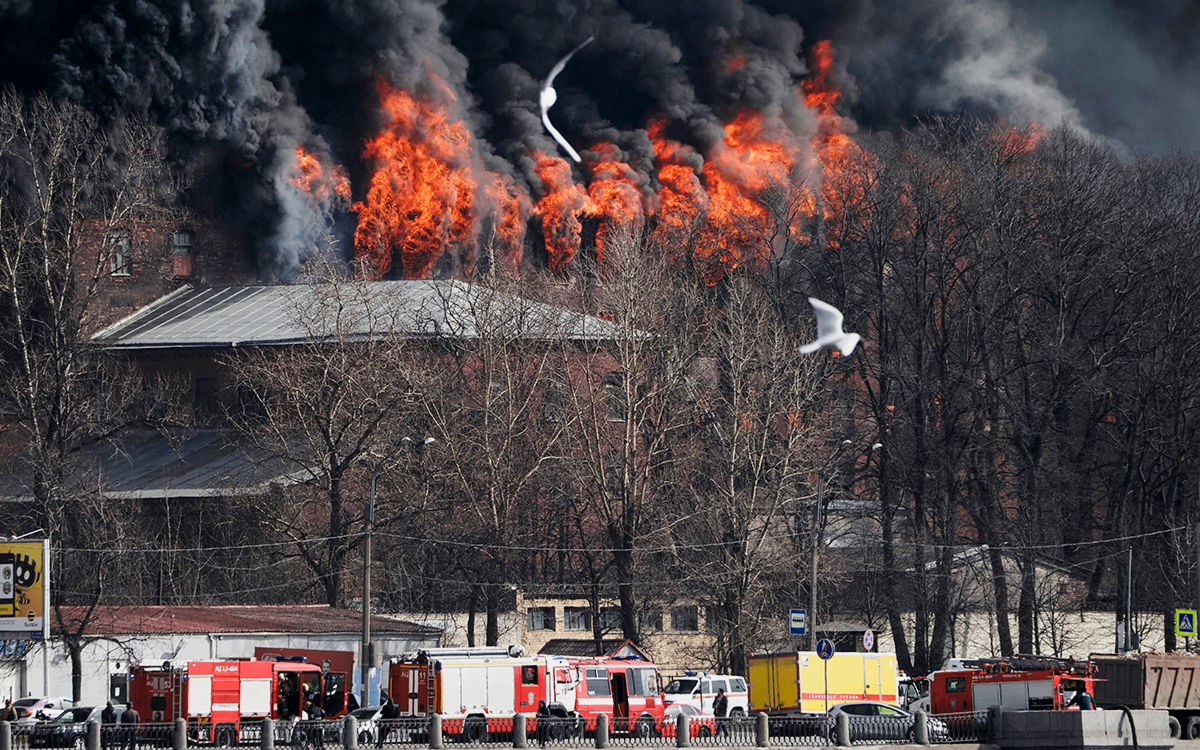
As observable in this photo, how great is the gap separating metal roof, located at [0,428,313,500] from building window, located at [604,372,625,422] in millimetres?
11380

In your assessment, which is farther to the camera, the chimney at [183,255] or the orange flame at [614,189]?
the orange flame at [614,189]

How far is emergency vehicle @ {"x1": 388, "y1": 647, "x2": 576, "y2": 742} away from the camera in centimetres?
4000

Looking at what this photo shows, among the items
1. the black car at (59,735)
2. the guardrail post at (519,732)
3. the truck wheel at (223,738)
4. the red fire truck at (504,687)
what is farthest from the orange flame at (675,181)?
the black car at (59,735)

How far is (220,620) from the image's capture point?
5350cm

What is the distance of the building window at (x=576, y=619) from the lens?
63.9 meters

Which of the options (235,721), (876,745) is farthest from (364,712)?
(876,745)

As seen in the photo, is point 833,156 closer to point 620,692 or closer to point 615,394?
point 615,394

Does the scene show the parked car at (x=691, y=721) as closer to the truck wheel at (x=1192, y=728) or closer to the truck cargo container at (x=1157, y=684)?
the truck cargo container at (x=1157, y=684)

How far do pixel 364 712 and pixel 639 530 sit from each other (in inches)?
653

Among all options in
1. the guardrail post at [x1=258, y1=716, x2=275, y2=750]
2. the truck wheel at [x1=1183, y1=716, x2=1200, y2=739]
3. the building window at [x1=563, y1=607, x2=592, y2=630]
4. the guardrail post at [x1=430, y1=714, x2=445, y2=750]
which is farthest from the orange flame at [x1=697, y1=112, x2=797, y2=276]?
→ the guardrail post at [x1=258, y1=716, x2=275, y2=750]

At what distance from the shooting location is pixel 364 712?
41.2 m

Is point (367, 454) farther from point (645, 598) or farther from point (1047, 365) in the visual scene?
point (1047, 365)

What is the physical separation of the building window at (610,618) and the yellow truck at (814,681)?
45.0 feet

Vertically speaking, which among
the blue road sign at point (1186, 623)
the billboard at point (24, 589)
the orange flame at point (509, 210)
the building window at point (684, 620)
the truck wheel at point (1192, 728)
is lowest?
the truck wheel at point (1192, 728)
